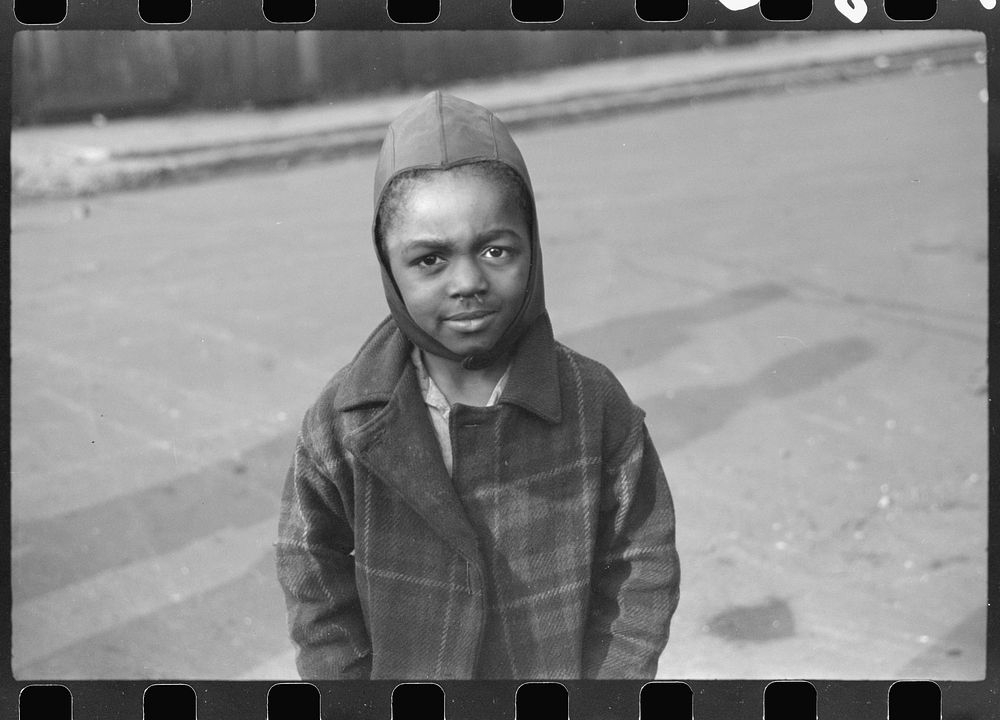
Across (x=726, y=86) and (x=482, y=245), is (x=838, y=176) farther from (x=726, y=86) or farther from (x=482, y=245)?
(x=482, y=245)

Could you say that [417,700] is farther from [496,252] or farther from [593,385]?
[496,252]

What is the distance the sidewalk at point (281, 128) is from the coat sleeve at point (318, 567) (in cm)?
320

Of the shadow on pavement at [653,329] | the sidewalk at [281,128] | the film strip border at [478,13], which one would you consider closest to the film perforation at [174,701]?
the film strip border at [478,13]

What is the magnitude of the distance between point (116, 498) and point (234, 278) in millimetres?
1277

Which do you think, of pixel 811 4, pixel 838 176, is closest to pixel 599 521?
pixel 811 4

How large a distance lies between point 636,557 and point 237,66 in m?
3.53

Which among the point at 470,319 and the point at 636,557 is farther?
the point at 636,557

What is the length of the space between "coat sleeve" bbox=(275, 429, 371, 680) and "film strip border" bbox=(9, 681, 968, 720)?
0.99ft

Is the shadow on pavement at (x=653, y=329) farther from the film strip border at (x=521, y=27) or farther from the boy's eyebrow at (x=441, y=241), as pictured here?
the boy's eyebrow at (x=441, y=241)

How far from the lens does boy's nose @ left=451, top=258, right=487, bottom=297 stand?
1994 millimetres

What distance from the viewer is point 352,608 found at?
2.20 meters

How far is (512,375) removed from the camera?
2102 millimetres

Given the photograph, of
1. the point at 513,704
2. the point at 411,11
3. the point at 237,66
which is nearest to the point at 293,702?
the point at 513,704

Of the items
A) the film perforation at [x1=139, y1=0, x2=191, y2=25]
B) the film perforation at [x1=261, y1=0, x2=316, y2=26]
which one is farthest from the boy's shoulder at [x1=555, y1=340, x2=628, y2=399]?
the film perforation at [x1=139, y1=0, x2=191, y2=25]
